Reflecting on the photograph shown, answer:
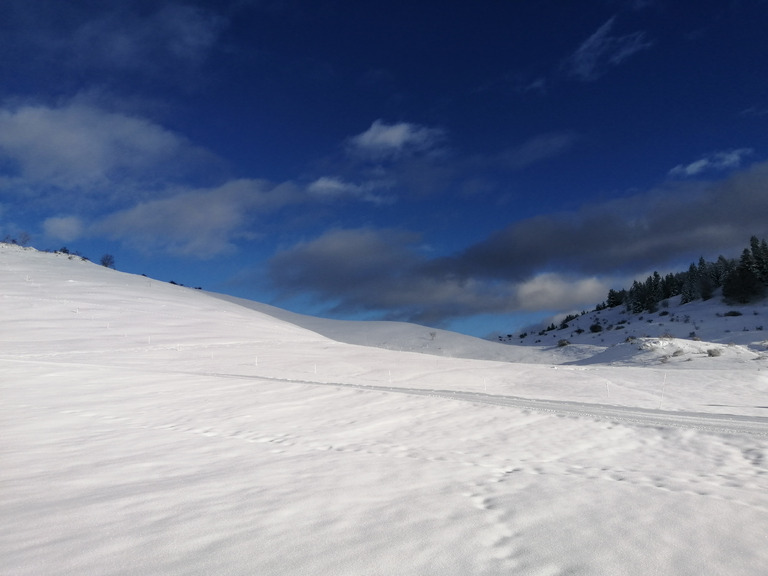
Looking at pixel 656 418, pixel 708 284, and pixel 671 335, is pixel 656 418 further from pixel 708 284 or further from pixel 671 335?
pixel 708 284

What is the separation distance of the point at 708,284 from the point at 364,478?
162ft

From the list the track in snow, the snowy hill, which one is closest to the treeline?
the snowy hill

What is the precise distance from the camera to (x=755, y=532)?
3.57 metres

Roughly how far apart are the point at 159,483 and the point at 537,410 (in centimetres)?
699

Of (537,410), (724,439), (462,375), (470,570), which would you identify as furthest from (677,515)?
(462,375)

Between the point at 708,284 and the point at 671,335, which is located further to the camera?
the point at 708,284

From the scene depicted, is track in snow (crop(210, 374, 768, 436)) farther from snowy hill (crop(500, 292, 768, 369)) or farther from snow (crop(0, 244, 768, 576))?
snowy hill (crop(500, 292, 768, 369))

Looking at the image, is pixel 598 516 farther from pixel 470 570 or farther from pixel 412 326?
pixel 412 326

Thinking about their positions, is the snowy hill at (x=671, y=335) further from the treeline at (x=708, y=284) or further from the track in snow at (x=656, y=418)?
the track in snow at (x=656, y=418)

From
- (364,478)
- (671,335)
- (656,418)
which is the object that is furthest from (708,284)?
(364,478)

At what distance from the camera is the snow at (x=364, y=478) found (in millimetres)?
3213

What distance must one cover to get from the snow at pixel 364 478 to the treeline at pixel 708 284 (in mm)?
29402

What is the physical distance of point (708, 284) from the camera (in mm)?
45062

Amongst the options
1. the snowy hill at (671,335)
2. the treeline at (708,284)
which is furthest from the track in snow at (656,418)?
the treeline at (708,284)
